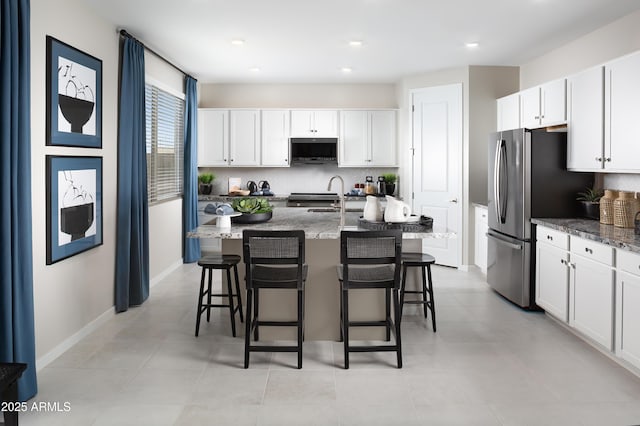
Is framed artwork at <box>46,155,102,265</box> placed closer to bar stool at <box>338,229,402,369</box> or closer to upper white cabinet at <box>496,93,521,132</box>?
bar stool at <box>338,229,402,369</box>

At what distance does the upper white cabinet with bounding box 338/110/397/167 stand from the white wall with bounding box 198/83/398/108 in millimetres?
324

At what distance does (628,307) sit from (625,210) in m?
0.98

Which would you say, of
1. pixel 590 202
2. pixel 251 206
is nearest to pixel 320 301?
pixel 251 206

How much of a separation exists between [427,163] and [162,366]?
4.81 m

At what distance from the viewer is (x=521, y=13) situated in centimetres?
450

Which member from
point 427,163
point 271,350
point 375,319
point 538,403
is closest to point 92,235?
point 271,350

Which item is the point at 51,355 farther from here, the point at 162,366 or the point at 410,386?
the point at 410,386

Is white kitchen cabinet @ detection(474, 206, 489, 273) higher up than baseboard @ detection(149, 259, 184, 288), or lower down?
higher up

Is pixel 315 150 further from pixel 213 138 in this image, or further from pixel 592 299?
pixel 592 299

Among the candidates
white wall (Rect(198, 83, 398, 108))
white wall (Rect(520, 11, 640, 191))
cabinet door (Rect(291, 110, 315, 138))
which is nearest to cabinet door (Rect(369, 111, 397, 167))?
white wall (Rect(198, 83, 398, 108))

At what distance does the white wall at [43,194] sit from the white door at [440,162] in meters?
4.15

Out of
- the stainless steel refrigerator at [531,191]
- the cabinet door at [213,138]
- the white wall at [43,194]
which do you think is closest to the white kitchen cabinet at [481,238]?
the stainless steel refrigerator at [531,191]

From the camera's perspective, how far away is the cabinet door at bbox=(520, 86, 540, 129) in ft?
17.6

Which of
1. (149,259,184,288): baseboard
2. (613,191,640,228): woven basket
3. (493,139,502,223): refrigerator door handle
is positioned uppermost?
(493,139,502,223): refrigerator door handle
